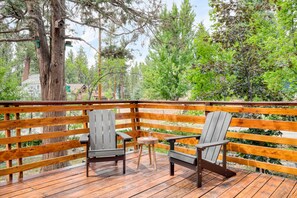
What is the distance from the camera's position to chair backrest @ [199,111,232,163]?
10.3 feet

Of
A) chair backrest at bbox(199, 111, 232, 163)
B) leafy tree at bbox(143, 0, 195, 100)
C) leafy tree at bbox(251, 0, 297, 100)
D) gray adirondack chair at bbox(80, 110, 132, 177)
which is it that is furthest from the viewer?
leafy tree at bbox(143, 0, 195, 100)

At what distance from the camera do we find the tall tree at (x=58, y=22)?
4852 millimetres

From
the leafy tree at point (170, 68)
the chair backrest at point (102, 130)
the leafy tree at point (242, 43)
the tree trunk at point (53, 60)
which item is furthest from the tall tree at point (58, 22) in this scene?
the leafy tree at point (170, 68)

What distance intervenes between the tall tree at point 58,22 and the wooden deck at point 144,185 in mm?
1939

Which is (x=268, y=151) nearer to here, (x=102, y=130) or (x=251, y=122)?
(x=251, y=122)

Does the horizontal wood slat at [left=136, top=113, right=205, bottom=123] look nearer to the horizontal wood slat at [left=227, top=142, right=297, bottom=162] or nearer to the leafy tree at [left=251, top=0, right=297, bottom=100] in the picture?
the horizontal wood slat at [left=227, top=142, right=297, bottom=162]

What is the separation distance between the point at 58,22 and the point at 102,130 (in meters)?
2.78

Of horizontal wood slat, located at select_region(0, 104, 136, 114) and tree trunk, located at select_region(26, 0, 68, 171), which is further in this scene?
tree trunk, located at select_region(26, 0, 68, 171)

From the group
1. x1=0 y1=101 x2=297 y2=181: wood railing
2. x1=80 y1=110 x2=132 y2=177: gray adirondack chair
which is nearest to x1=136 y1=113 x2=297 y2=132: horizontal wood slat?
x1=0 y1=101 x2=297 y2=181: wood railing

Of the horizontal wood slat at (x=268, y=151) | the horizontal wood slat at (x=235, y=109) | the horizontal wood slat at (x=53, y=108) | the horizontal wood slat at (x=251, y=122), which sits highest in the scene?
the horizontal wood slat at (x=53, y=108)

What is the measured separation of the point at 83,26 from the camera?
567cm

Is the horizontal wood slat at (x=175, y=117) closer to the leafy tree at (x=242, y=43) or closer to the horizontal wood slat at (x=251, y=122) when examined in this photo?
the horizontal wood slat at (x=251, y=122)

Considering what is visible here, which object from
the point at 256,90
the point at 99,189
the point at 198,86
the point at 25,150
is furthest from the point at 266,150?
the point at 198,86

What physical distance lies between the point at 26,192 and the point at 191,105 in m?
2.84
